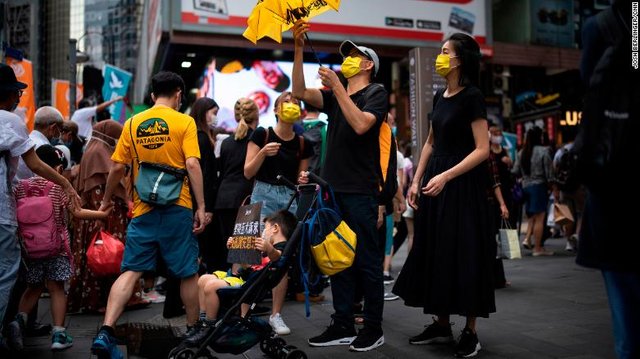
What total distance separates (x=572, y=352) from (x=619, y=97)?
2.72 metres

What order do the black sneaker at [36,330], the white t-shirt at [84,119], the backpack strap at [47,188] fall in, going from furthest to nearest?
the white t-shirt at [84,119]
the black sneaker at [36,330]
the backpack strap at [47,188]

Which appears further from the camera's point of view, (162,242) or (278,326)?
(278,326)

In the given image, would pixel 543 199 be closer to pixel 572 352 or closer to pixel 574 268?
pixel 574 268

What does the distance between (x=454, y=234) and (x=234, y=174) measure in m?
2.66

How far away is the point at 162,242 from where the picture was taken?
4.54 m

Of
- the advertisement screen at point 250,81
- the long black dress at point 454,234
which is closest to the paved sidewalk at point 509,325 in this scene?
the long black dress at point 454,234

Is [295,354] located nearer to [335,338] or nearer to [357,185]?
[335,338]

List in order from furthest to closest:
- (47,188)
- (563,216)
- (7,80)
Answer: (563,216) → (47,188) → (7,80)

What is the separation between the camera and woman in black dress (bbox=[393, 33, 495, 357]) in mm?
4414

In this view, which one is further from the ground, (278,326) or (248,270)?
(248,270)

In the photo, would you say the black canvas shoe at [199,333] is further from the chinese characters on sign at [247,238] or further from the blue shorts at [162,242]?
the blue shorts at [162,242]

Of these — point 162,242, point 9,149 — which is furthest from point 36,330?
point 9,149

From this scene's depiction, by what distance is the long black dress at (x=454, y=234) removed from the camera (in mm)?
4418

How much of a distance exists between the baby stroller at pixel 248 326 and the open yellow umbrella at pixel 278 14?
1030 millimetres
